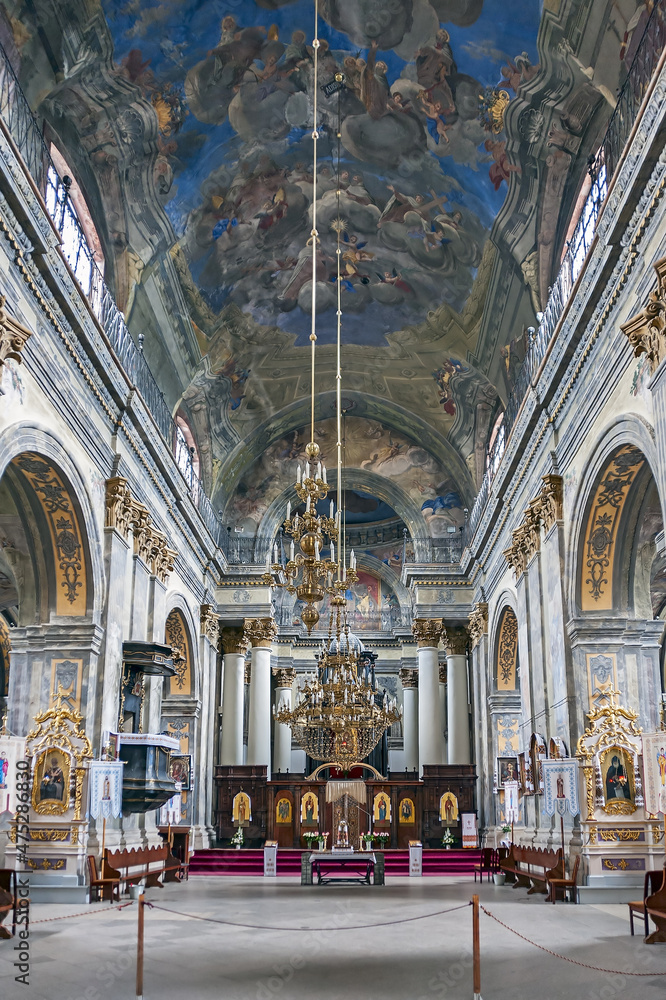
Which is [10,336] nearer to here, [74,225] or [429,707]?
[74,225]

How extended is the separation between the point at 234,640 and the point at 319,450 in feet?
51.3

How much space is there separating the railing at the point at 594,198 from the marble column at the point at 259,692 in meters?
8.93

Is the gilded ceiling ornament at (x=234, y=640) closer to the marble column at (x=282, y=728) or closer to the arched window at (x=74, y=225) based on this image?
the marble column at (x=282, y=728)

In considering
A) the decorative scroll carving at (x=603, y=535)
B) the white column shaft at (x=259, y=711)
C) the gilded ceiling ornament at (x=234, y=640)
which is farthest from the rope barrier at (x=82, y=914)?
the gilded ceiling ornament at (x=234, y=640)

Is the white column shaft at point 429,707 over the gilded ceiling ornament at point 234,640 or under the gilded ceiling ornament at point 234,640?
under

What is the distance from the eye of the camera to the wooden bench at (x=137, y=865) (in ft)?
45.7

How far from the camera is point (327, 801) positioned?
82.4ft

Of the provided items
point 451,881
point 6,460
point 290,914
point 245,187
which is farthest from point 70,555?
point 451,881

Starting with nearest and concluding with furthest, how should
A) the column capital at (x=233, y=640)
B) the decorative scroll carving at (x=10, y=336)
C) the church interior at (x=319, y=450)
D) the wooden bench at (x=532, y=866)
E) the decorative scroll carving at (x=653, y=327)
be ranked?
the decorative scroll carving at (x=653, y=327)
the church interior at (x=319, y=450)
the decorative scroll carving at (x=10, y=336)
the wooden bench at (x=532, y=866)
the column capital at (x=233, y=640)

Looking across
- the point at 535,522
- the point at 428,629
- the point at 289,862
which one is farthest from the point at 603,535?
the point at 428,629

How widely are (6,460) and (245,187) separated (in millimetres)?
9047

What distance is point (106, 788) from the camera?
47.7ft

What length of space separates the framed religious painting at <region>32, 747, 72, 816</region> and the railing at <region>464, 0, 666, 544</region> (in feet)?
33.9

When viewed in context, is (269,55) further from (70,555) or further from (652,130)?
(70,555)
